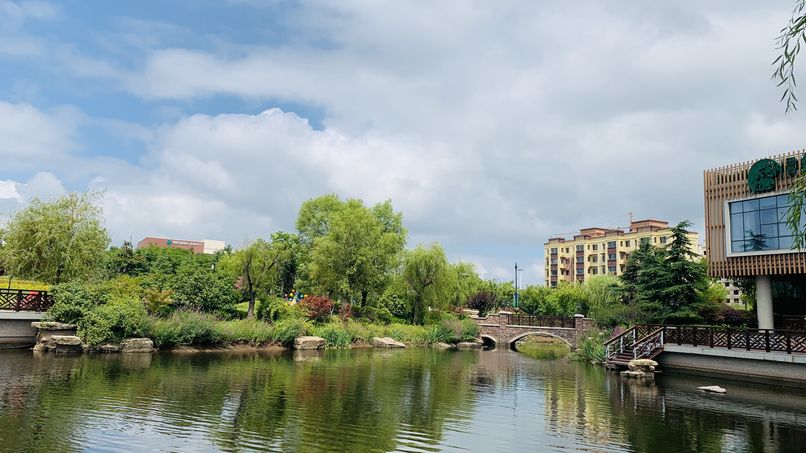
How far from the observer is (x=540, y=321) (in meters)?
39.5

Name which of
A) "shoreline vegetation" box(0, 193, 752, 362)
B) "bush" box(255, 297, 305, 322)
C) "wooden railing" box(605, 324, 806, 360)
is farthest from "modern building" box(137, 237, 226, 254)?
"wooden railing" box(605, 324, 806, 360)

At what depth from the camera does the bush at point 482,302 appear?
5662cm

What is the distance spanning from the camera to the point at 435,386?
1817 cm

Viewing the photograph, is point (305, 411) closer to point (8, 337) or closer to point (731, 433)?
point (731, 433)

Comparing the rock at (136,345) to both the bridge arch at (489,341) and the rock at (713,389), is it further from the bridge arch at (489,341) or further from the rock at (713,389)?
the bridge arch at (489,341)

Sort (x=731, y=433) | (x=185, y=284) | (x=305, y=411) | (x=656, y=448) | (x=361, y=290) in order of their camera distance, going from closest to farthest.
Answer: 1. (x=656, y=448)
2. (x=731, y=433)
3. (x=305, y=411)
4. (x=185, y=284)
5. (x=361, y=290)

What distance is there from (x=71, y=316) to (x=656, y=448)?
24.2 metres

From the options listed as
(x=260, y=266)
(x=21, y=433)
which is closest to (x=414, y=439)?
(x=21, y=433)

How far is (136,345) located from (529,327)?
88.8ft

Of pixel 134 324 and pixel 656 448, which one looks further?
pixel 134 324

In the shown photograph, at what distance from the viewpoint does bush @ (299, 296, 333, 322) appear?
1390 inches

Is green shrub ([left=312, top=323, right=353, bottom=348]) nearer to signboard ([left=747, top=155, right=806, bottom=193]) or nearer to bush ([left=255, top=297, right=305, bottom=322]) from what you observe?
bush ([left=255, top=297, right=305, bottom=322])

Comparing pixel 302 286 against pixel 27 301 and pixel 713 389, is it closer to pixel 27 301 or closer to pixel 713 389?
pixel 27 301

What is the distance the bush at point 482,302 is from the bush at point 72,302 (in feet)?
127
